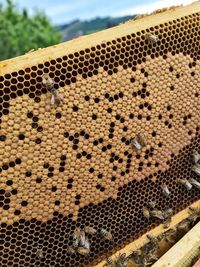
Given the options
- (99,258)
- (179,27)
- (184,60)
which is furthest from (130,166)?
(179,27)

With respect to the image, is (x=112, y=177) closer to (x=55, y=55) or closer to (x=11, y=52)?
(x=55, y=55)

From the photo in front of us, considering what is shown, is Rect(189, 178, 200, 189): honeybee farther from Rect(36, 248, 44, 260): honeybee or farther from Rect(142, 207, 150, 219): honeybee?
Rect(36, 248, 44, 260): honeybee

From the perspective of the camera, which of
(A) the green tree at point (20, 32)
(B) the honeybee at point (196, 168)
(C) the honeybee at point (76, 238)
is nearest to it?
(C) the honeybee at point (76, 238)

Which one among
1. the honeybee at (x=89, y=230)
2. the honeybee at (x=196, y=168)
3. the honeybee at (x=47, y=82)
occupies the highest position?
the honeybee at (x=47, y=82)

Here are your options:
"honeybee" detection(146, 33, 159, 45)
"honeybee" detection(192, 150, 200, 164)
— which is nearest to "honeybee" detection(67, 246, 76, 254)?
"honeybee" detection(192, 150, 200, 164)

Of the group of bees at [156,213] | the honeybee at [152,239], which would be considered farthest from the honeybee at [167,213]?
the honeybee at [152,239]

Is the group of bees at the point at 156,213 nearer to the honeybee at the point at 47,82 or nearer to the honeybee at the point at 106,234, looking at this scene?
the honeybee at the point at 106,234
